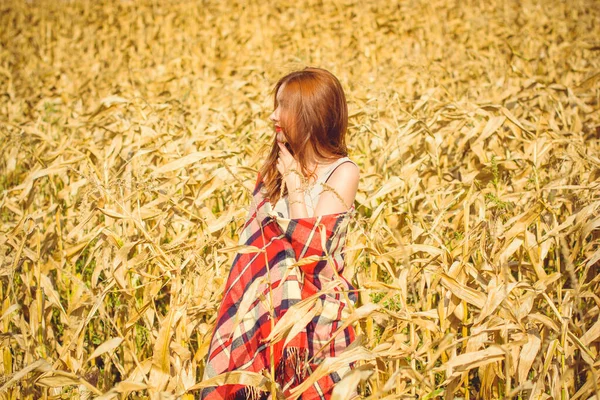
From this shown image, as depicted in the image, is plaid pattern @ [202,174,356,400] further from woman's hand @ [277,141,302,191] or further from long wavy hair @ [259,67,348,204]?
long wavy hair @ [259,67,348,204]

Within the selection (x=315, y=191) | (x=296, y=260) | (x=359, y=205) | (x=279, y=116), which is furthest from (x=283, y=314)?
(x=359, y=205)

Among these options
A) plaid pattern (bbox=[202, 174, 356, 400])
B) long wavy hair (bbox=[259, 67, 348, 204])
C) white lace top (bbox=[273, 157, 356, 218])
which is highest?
long wavy hair (bbox=[259, 67, 348, 204])

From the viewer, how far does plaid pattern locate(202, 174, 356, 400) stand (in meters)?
1.71

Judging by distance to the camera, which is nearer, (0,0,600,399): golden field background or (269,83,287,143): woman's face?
(0,0,600,399): golden field background

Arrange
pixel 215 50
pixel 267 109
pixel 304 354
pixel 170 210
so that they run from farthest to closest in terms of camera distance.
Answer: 1. pixel 215 50
2. pixel 267 109
3. pixel 170 210
4. pixel 304 354

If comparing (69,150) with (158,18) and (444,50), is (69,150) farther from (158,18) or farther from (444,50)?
(158,18)

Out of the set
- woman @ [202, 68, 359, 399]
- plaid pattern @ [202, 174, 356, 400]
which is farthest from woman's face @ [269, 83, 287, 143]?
plaid pattern @ [202, 174, 356, 400]

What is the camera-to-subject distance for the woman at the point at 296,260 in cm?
171

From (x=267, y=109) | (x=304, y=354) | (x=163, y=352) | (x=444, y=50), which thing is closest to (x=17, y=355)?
(x=163, y=352)

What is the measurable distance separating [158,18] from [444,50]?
20.7ft

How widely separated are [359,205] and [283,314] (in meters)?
1.27

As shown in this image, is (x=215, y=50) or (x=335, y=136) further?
(x=215, y=50)

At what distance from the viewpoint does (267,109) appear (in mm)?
4250

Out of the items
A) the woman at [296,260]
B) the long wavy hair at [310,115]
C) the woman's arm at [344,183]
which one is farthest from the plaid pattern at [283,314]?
the long wavy hair at [310,115]
